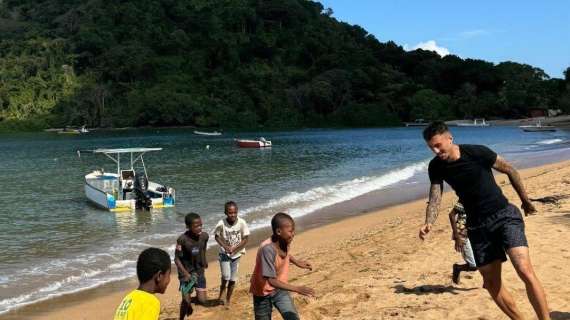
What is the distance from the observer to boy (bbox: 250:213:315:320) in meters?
4.44

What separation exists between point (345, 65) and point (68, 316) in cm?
13377

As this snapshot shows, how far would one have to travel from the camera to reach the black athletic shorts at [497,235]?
4453 millimetres

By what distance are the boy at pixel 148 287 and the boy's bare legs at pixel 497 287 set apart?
2771 millimetres

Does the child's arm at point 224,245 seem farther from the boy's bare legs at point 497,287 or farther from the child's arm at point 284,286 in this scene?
the boy's bare legs at point 497,287

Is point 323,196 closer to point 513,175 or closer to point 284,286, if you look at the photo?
point 513,175

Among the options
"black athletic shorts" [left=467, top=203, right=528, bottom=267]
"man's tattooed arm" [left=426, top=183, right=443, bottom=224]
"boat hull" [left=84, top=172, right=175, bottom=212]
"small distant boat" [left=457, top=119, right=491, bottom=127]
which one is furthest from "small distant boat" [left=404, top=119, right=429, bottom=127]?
"black athletic shorts" [left=467, top=203, right=528, bottom=267]

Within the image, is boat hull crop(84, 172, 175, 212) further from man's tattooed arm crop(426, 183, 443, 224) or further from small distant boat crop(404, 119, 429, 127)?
small distant boat crop(404, 119, 429, 127)

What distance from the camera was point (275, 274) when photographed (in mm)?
4477

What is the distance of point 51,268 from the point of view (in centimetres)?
1066

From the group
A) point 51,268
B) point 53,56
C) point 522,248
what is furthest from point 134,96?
point 522,248

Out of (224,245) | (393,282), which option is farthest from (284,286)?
(393,282)

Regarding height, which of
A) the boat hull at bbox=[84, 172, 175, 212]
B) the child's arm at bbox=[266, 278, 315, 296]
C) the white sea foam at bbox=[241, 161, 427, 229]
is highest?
the child's arm at bbox=[266, 278, 315, 296]

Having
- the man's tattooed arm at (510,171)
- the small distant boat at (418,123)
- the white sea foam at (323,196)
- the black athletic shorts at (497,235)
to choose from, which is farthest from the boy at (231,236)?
the small distant boat at (418,123)

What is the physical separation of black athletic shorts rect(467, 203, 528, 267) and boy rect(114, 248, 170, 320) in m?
2.67
